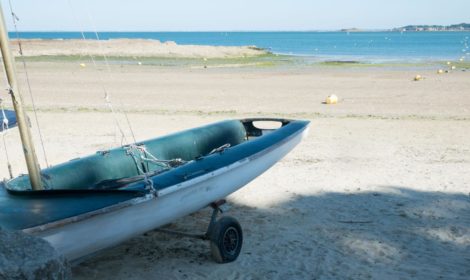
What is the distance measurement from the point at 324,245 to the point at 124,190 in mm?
2135

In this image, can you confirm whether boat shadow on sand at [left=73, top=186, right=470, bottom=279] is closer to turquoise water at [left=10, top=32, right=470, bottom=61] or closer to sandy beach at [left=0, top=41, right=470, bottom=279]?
sandy beach at [left=0, top=41, right=470, bottom=279]

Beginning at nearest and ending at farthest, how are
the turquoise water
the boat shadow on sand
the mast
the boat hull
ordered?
the boat hull
the mast
the boat shadow on sand
the turquoise water

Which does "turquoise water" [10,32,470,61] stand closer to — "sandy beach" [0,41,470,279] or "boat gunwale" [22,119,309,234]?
"sandy beach" [0,41,470,279]

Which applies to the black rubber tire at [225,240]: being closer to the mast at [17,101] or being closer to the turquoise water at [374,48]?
the mast at [17,101]

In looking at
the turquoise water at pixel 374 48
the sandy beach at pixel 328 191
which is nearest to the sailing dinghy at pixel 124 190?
the sandy beach at pixel 328 191

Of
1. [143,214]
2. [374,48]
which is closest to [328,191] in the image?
[143,214]

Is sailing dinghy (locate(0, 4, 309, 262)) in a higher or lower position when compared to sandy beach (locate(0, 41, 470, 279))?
higher

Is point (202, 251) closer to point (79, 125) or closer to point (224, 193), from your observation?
point (224, 193)

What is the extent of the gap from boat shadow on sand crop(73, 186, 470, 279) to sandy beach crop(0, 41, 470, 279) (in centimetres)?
1

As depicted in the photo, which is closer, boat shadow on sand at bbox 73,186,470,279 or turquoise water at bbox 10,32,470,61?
boat shadow on sand at bbox 73,186,470,279

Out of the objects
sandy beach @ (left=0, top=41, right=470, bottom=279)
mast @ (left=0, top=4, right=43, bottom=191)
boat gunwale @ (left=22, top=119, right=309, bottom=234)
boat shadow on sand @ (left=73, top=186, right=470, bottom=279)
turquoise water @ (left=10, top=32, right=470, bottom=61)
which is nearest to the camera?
boat gunwale @ (left=22, top=119, right=309, bottom=234)

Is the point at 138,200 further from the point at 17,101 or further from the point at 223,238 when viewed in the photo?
the point at 17,101

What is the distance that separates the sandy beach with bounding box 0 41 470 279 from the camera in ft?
16.2

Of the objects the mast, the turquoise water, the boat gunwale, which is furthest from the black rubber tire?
the turquoise water
